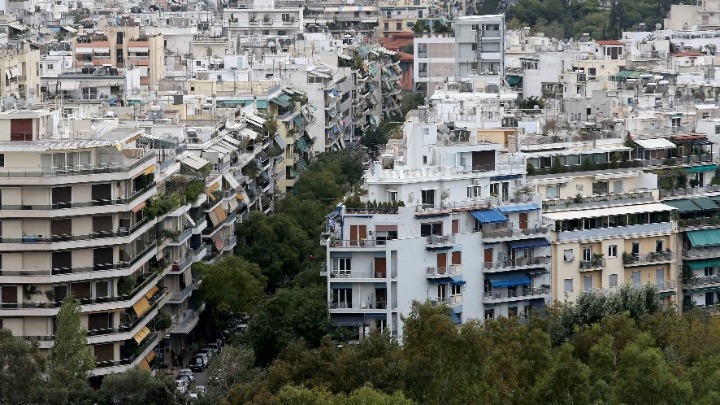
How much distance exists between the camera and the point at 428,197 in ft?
247

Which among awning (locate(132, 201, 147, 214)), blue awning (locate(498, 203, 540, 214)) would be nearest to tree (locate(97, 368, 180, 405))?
awning (locate(132, 201, 147, 214))

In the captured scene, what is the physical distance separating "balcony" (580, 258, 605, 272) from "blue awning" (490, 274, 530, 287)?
2.53 meters

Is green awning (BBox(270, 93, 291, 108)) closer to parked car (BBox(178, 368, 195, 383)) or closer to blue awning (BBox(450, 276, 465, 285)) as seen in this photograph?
parked car (BBox(178, 368, 195, 383))

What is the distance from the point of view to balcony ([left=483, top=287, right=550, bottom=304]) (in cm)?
7519

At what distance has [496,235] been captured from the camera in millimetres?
75625

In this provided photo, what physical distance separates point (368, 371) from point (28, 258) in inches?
553

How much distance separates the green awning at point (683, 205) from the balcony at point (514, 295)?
22.3ft

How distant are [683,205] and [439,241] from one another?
36.6ft

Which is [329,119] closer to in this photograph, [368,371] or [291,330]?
[291,330]

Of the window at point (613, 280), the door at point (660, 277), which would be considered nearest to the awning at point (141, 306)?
the window at point (613, 280)

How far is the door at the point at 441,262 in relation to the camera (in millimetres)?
74250

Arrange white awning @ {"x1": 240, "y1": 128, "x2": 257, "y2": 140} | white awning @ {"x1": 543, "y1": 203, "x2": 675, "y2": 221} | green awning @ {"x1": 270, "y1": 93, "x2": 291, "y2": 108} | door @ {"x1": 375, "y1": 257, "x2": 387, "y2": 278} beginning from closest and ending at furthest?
door @ {"x1": 375, "y1": 257, "x2": 387, "y2": 278} < white awning @ {"x1": 543, "y1": 203, "x2": 675, "y2": 221} < white awning @ {"x1": 240, "y1": 128, "x2": 257, "y2": 140} < green awning @ {"x1": 270, "y1": 93, "x2": 291, "y2": 108}

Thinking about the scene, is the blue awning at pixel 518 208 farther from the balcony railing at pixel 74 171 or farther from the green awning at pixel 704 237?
the balcony railing at pixel 74 171

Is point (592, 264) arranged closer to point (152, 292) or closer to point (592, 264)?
point (592, 264)
